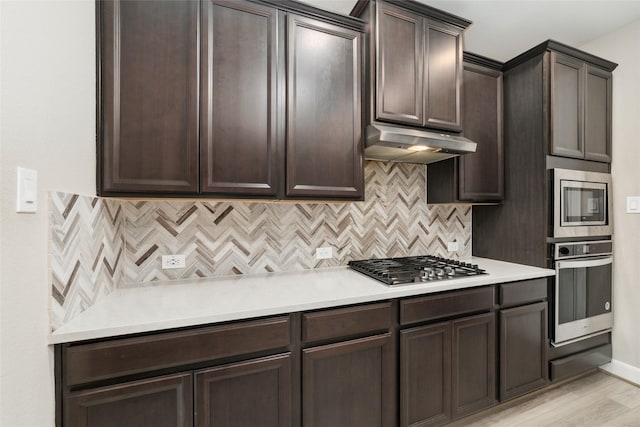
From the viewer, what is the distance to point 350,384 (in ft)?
4.83

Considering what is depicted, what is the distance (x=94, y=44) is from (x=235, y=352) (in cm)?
158

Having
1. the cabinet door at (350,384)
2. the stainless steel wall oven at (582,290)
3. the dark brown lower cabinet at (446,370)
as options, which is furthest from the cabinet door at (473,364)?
the stainless steel wall oven at (582,290)

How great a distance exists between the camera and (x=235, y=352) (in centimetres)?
124

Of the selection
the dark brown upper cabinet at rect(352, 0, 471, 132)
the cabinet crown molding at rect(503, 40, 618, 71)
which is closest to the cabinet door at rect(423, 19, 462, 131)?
the dark brown upper cabinet at rect(352, 0, 471, 132)

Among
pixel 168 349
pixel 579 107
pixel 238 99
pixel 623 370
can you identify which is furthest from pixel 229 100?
pixel 623 370

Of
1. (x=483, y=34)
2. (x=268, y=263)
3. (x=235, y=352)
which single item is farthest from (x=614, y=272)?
(x=235, y=352)

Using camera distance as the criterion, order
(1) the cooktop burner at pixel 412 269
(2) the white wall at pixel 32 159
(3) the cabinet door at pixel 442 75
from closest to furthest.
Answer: (2) the white wall at pixel 32 159
(1) the cooktop burner at pixel 412 269
(3) the cabinet door at pixel 442 75

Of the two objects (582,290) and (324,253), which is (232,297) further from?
(582,290)

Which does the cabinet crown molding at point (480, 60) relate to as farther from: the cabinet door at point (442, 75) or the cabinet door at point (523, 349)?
the cabinet door at point (523, 349)

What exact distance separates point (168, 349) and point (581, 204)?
2.99m

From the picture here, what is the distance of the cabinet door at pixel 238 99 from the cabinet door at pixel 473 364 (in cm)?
150

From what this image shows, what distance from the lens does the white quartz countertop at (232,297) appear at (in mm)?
1107

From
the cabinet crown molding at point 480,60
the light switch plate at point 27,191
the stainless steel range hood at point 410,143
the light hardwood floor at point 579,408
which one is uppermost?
the cabinet crown molding at point 480,60

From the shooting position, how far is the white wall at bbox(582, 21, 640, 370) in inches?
90.7
